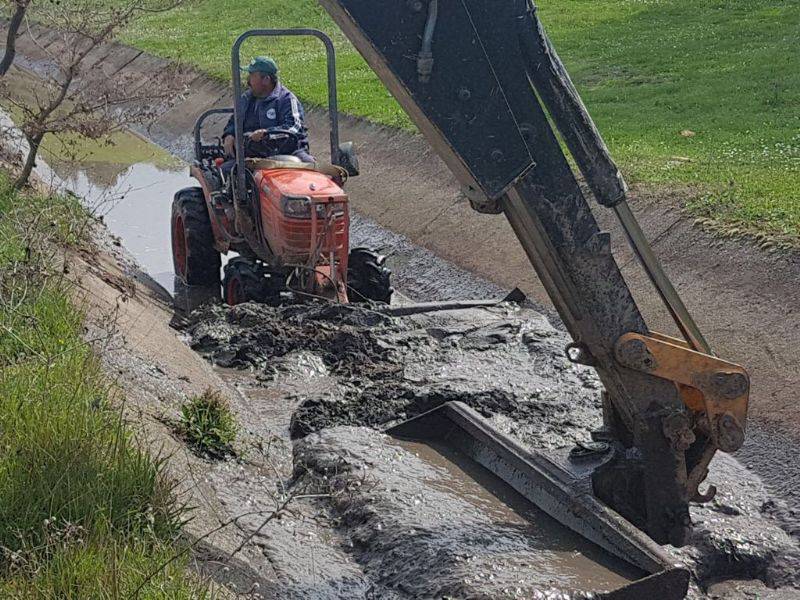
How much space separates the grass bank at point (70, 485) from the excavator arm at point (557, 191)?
6.54 ft

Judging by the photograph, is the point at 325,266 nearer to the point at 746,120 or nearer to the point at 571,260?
the point at 571,260

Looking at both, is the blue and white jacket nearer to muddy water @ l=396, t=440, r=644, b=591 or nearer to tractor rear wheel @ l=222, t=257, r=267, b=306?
tractor rear wheel @ l=222, t=257, r=267, b=306

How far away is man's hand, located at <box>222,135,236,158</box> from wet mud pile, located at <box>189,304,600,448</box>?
1684 millimetres

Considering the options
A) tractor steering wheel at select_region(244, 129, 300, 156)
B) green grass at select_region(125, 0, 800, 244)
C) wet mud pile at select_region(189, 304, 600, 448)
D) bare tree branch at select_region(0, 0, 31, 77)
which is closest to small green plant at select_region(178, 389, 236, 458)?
wet mud pile at select_region(189, 304, 600, 448)

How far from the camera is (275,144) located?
466 inches

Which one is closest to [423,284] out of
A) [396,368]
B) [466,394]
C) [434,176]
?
[434,176]

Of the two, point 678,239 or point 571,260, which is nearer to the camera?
point 571,260

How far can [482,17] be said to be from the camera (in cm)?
545

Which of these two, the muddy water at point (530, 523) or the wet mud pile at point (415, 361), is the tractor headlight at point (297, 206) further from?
the muddy water at point (530, 523)

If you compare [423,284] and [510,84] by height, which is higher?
[510,84]

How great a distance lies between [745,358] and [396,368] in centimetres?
270

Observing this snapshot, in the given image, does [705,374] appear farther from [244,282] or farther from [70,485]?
[244,282]

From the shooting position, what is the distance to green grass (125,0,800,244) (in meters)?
12.6

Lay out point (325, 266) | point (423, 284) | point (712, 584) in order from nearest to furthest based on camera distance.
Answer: point (712, 584), point (325, 266), point (423, 284)
